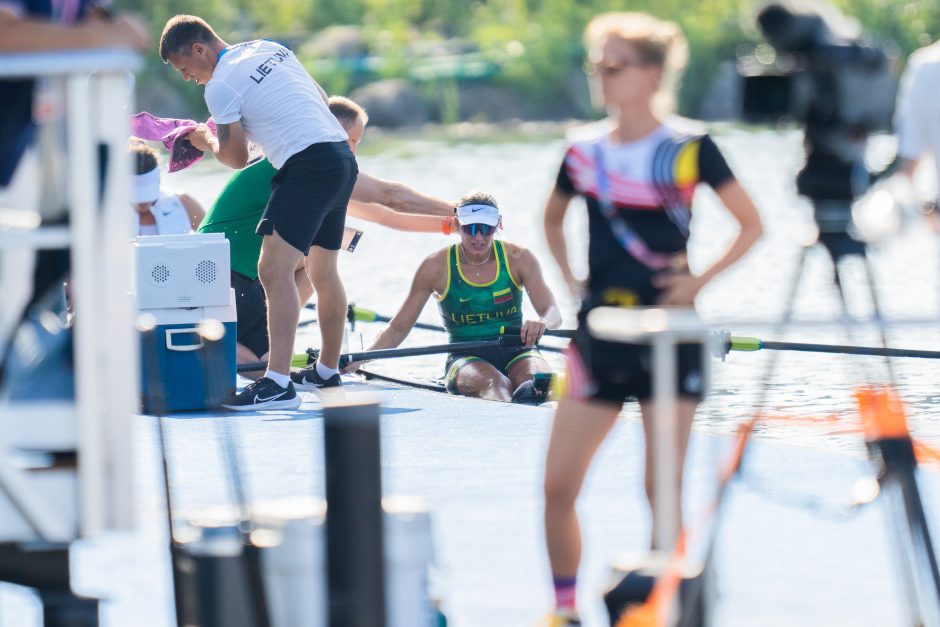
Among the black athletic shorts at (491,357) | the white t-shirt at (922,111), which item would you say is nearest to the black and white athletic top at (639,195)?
the white t-shirt at (922,111)

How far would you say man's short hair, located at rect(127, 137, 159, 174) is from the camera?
29.1 feet

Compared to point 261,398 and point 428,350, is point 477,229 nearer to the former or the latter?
point 428,350

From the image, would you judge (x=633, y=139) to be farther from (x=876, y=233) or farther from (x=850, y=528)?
(x=850, y=528)

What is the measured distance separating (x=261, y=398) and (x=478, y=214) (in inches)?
62.6

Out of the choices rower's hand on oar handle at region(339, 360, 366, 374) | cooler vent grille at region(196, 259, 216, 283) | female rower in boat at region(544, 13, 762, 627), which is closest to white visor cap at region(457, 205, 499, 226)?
rower's hand on oar handle at region(339, 360, 366, 374)

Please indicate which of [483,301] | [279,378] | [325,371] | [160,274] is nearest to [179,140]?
[160,274]

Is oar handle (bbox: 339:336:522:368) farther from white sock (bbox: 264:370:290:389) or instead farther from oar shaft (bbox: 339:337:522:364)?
white sock (bbox: 264:370:290:389)

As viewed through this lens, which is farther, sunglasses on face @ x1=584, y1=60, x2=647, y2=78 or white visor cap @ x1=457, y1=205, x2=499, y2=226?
white visor cap @ x1=457, y1=205, x2=499, y2=226

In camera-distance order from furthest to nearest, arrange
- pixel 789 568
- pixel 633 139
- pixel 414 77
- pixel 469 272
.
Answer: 1. pixel 414 77
2. pixel 469 272
3. pixel 789 568
4. pixel 633 139

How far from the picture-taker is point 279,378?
291 inches

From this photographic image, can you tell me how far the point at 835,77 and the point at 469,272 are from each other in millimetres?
5165

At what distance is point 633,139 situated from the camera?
3.93 m

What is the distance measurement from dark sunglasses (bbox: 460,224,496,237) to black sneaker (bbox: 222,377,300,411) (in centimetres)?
148

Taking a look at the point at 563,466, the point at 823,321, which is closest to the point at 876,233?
the point at 823,321
